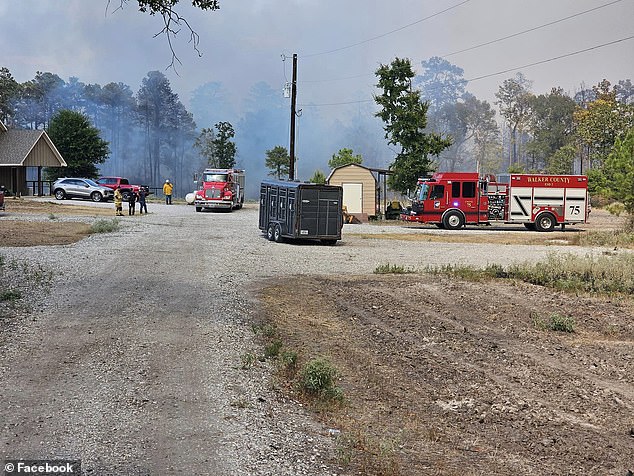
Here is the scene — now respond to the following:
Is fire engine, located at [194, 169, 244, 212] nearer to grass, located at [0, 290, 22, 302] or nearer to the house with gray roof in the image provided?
the house with gray roof

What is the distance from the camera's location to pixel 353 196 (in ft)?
153

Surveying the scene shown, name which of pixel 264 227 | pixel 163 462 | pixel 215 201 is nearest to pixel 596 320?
pixel 163 462

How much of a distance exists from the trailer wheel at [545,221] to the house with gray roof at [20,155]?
141ft

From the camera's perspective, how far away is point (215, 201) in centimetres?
5188

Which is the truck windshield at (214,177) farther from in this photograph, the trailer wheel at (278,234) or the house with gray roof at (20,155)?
the trailer wheel at (278,234)

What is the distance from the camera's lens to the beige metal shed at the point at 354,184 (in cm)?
4647

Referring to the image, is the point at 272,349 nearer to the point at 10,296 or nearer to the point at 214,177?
the point at 10,296

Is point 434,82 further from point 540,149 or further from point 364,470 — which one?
point 364,470

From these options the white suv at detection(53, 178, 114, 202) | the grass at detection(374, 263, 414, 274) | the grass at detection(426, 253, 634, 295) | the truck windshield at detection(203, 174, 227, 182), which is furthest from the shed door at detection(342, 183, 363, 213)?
the white suv at detection(53, 178, 114, 202)

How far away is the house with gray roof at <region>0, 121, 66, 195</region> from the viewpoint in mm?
64062

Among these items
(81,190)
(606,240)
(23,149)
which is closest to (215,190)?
(81,190)

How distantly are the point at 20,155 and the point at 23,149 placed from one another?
1.19 m

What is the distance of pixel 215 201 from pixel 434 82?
11200 centimetres

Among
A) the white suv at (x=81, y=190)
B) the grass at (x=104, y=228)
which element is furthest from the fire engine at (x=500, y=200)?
the white suv at (x=81, y=190)
